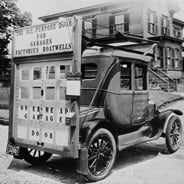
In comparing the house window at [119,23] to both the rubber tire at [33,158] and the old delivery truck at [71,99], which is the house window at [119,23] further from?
the rubber tire at [33,158]

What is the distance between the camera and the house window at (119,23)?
27.8m

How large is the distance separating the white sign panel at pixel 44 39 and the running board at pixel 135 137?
2209mm

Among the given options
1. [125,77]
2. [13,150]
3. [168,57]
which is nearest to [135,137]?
[125,77]

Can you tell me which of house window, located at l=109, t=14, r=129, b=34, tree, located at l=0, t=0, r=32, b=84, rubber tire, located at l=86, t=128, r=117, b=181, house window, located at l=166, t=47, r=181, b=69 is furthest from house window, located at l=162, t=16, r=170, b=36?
rubber tire, located at l=86, t=128, r=117, b=181

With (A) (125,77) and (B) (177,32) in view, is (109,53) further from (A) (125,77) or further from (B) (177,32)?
(B) (177,32)

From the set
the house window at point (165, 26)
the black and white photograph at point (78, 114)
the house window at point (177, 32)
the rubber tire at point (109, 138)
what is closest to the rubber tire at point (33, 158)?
the black and white photograph at point (78, 114)

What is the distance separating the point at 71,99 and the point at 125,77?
1.69 m

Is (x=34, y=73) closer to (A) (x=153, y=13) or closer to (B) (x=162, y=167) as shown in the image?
(B) (x=162, y=167)

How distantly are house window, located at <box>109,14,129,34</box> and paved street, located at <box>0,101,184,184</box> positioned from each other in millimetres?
21741

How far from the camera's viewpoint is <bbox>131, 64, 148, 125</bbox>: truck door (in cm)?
619

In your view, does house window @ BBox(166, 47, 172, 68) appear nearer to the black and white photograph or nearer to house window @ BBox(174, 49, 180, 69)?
house window @ BBox(174, 49, 180, 69)

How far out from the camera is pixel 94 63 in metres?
5.87

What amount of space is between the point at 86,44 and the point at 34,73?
47.7 inches

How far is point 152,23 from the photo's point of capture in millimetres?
27969
